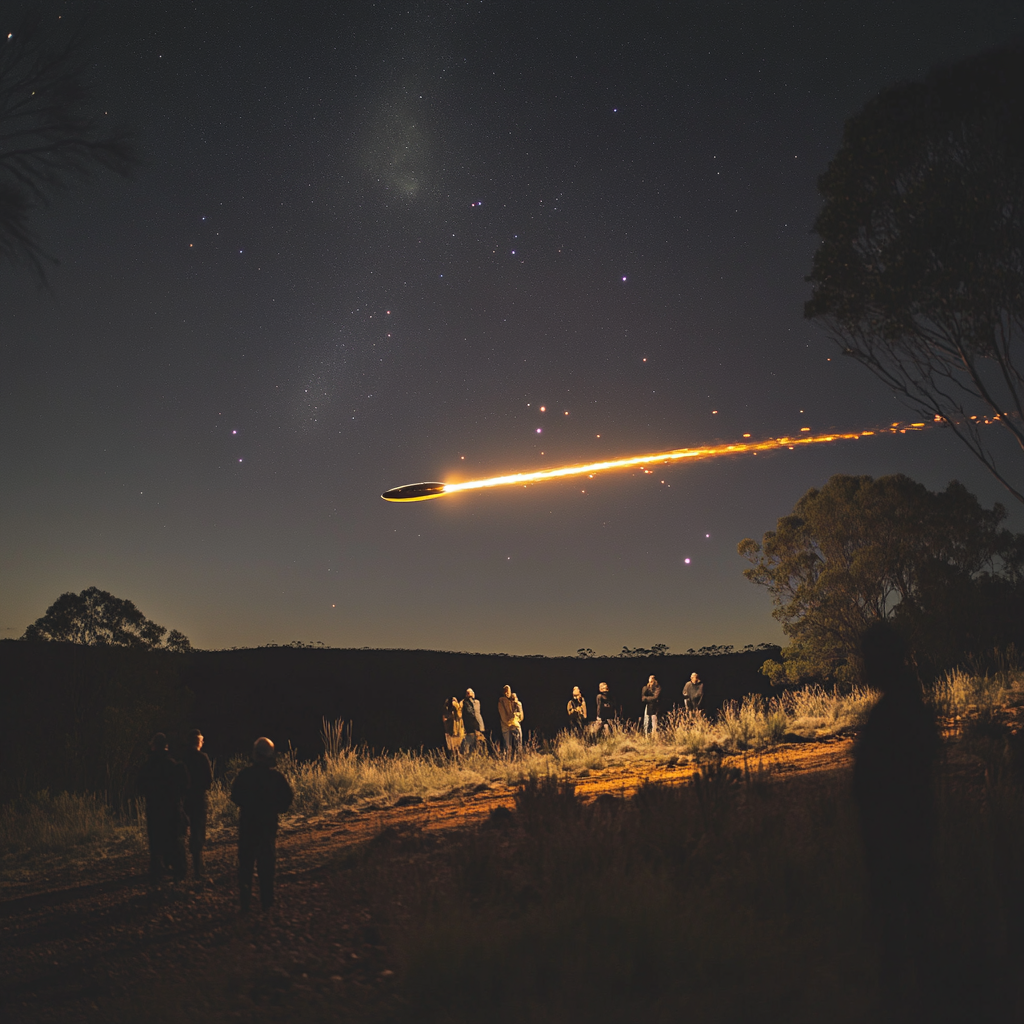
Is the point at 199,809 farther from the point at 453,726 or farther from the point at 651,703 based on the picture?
the point at 651,703

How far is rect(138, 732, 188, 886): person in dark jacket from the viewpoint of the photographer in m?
7.98

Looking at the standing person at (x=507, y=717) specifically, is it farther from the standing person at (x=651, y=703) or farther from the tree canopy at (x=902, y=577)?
the tree canopy at (x=902, y=577)

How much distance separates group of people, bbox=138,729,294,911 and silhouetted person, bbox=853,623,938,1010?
484cm

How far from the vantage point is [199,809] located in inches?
336

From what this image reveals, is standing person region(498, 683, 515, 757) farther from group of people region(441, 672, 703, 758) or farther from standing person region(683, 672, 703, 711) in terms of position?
standing person region(683, 672, 703, 711)

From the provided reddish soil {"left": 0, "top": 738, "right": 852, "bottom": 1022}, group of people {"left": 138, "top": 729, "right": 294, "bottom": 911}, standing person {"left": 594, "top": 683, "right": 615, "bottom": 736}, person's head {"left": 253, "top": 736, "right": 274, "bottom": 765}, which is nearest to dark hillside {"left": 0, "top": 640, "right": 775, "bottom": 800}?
standing person {"left": 594, "top": 683, "right": 615, "bottom": 736}

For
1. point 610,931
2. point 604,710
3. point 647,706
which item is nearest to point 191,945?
point 610,931

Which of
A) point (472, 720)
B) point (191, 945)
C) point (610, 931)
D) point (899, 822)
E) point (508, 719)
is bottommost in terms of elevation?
point (191, 945)

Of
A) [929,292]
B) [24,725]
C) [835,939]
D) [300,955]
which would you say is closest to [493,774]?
[300,955]

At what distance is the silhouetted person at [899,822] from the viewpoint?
398 cm

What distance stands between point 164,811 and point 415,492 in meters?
4.96

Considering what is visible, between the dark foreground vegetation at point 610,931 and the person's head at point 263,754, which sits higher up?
the person's head at point 263,754

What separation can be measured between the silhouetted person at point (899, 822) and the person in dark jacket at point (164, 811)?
6796 millimetres

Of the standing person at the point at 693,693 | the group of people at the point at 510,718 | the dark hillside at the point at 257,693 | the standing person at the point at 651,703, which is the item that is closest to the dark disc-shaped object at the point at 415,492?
the group of people at the point at 510,718
